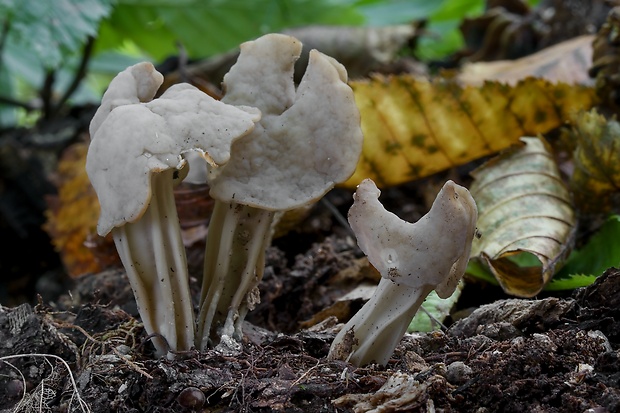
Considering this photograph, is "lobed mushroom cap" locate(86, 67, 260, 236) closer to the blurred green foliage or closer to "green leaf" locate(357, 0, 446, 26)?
the blurred green foliage

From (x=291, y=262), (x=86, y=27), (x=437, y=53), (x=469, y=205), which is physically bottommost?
(x=437, y=53)

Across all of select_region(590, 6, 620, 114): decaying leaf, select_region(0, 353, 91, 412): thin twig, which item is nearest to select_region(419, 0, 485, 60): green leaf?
select_region(590, 6, 620, 114): decaying leaf

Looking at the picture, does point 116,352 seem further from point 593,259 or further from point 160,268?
point 593,259

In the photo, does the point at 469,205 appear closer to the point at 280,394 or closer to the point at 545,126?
the point at 280,394

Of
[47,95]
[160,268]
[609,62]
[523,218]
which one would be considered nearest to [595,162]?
[523,218]

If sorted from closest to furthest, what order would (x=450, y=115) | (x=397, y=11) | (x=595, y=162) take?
(x=595, y=162), (x=450, y=115), (x=397, y=11)

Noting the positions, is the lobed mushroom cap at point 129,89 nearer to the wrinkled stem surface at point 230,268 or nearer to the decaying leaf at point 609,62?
the wrinkled stem surface at point 230,268

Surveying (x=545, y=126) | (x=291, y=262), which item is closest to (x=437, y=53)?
(x=545, y=126)
